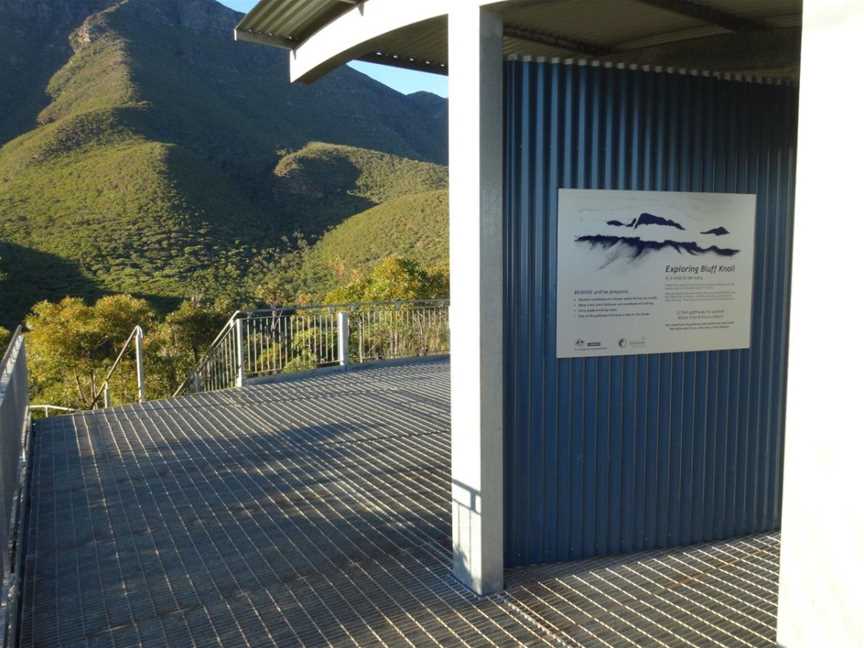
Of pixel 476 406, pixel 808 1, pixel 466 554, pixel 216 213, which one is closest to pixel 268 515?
pixel 466 554

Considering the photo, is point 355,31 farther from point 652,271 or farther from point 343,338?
point 343,338

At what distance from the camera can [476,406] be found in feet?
11.4

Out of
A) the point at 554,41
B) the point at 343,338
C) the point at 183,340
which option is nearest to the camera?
the point at 554,41

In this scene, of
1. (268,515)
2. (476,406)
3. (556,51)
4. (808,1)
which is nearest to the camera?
(808,1)

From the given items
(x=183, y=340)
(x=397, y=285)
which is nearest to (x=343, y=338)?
(x=397, y=285)

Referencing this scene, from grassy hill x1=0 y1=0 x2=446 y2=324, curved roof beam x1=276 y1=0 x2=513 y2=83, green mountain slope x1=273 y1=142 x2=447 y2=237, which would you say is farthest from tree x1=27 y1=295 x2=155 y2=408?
green mountain slope x1=273 y1=142 x2=447 y2=237

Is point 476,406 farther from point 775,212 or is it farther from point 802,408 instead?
point 775,212

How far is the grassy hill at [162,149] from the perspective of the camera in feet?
118

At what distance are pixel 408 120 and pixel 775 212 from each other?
71.4 m

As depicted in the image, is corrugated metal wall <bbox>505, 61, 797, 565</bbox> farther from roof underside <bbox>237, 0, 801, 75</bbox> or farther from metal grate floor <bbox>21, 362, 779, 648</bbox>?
roof underside <bbox>237, 0, 801, 75</bbox>

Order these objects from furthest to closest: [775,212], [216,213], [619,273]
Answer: [216,213]
[775,212]
[619,273]

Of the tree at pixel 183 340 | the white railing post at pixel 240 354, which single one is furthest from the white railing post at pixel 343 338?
the tree at pixel 183 340

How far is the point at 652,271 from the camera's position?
374 cm

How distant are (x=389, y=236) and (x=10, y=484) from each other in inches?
1419
